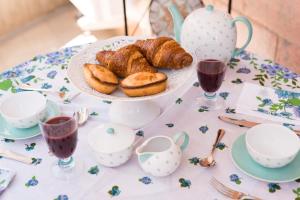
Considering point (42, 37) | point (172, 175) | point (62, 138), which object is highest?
point (62, 138)

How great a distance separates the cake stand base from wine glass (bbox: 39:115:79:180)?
19 centimetres

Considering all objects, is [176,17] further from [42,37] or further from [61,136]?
[42,37]

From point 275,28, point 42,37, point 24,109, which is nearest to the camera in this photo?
point 24,109

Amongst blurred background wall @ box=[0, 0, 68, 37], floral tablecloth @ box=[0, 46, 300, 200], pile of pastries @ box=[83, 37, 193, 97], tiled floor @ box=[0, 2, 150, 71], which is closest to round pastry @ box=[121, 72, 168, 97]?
pile of pastries @ box=[83, 37, 193, 97]

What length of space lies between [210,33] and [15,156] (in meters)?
0.65

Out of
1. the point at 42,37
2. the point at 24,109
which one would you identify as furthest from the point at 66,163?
the point at 42,37

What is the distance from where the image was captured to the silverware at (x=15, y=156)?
3.01ft

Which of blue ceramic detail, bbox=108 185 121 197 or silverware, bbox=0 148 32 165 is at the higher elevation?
silverware, bbox=0 148 32 165

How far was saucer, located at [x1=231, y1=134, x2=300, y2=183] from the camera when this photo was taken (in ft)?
2.70

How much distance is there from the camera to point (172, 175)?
87 centimetres

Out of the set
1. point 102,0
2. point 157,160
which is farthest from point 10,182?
point 102,0

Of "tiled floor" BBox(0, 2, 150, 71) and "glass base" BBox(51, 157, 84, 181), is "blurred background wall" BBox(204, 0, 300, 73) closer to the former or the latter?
"tiled floor" BBox(0, 2, 150, 71)

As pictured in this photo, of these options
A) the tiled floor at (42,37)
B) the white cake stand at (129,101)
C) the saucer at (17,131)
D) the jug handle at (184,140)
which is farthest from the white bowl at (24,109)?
the tiled floor at (42,37)

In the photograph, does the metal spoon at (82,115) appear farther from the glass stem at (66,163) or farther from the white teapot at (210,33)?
the white teapot at (210,33)
